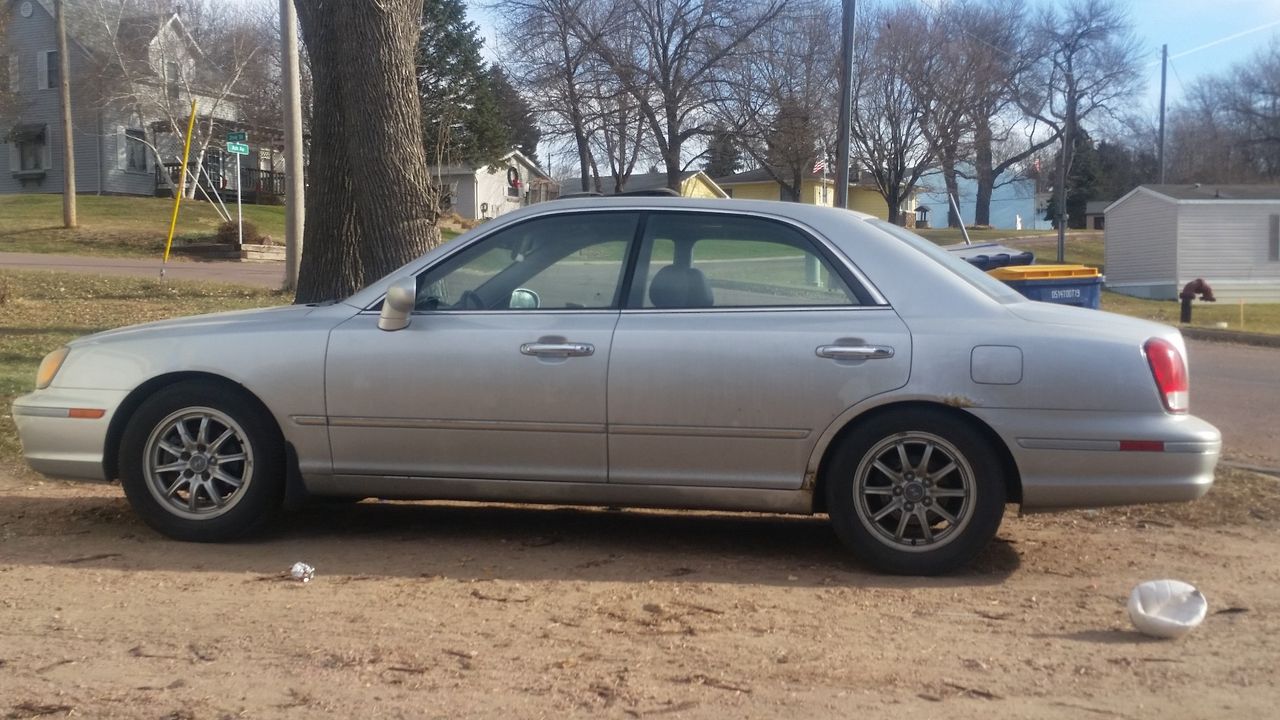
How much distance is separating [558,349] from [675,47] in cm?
2353

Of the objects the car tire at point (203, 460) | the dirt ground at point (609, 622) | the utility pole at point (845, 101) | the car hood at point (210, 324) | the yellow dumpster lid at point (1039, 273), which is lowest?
the dirt ground at point (609, 622)

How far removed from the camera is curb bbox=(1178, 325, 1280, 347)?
18.1m

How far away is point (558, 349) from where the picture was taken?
5016 mm

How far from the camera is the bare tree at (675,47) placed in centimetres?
2691

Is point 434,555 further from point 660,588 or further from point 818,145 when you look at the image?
point 818,145

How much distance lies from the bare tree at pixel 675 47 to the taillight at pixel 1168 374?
75.3ft

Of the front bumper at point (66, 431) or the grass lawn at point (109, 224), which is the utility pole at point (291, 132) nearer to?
the front bumper at point (66, 431)

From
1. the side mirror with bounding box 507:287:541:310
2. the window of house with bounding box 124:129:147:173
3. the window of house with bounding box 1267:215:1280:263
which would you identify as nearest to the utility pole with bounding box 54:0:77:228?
the window of house with bounding box 124:129:147:173

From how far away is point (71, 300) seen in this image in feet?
48.5

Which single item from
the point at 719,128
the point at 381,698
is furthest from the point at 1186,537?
the point at 719,128

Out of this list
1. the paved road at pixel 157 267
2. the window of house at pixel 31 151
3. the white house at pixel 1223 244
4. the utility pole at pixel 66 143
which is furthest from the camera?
the window of house at pixel 31 151

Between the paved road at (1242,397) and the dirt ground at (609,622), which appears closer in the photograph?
the dirt ground at (609,622)

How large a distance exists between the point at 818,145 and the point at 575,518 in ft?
78.6

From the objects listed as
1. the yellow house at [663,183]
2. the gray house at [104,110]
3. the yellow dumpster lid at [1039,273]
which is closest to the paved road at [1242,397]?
the yellow dumpster lid at [1039,273]
